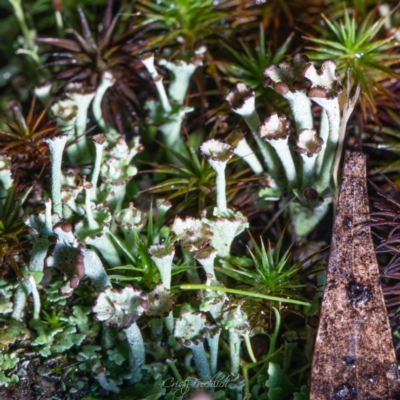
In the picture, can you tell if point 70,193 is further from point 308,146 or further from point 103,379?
point 308,146

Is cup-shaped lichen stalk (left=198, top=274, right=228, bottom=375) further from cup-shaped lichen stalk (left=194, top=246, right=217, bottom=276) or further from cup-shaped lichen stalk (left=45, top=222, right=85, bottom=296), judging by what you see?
cup-shaped lichen stalk (left=45, top=222, right=85, bottom=296)

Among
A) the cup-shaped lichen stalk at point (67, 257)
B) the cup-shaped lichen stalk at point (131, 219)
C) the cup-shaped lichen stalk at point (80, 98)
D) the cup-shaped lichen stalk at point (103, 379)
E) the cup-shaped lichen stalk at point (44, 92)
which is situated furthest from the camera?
the cup-shaped lichen stalk at point (44, 92)

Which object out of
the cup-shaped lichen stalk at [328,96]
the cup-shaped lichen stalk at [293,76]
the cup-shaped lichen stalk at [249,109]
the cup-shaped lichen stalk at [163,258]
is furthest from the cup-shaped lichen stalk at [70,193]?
the cup-shaped lichen stalk at [328,96]

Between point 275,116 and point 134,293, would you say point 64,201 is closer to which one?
point 134,293

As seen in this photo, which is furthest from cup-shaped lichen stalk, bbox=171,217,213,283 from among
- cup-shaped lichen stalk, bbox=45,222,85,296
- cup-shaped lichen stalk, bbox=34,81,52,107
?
cup-shaped lichen stalk, bbox=34,81,52,107

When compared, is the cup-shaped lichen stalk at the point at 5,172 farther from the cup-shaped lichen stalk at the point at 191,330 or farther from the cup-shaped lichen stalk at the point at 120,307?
the cup-shaped lichen stalk at the point at 191,330

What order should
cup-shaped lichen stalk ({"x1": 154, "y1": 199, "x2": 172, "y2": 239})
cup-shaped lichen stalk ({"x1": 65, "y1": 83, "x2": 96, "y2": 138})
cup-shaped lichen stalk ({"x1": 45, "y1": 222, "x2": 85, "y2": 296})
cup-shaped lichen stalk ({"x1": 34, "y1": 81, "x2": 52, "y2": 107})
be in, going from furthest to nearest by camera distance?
cup-shaped lichen stalk ({"x1": 34, "y1": 81, "x2": 52, "y2": 107})
cup-shaped lichen stalk ({"x1": 65, "y1": 83, "x2": 96, "y2": 138})
cup-shaped lichen stalk ({"x1": 154, "y1": 199, "x2": 172, "y2": 239})
cup-shaped lichen stalk ({"x1": 45, "y1": 222, "x2": 85, "y2": 296})
